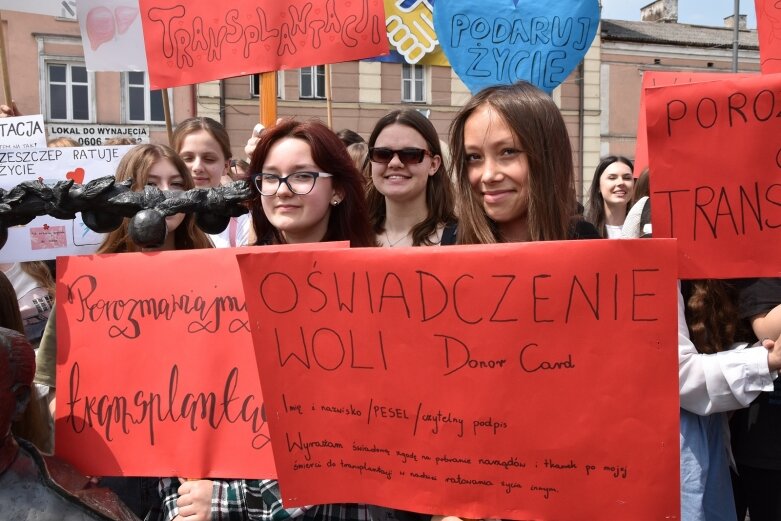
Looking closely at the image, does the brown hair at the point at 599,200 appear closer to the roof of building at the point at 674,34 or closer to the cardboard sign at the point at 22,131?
the cardboard sign at the point at 22,131

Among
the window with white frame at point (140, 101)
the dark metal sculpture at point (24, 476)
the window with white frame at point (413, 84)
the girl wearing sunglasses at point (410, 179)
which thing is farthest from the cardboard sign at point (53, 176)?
the window with white frame at point (413, 84)

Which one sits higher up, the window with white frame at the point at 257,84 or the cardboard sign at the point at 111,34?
the window with white frame at the point at 257,84

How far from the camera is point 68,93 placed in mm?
17531

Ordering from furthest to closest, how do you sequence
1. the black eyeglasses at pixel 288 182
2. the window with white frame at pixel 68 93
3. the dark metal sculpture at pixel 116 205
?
the window with white frame at pixel 68 93 < the black eyeglasses at pixel 288 182 < the dark metal sculpture at pixel 116 205

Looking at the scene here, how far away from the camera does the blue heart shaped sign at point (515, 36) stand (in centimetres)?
387

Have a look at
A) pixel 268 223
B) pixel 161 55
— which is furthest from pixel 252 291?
pixel 161 55

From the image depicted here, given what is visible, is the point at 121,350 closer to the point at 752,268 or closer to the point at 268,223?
the point at 268,223

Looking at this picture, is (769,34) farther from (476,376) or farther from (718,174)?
(476,376)

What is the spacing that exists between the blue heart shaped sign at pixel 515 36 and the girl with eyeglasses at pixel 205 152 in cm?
128

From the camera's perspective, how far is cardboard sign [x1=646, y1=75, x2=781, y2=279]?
66.7 inches

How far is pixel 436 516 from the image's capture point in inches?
57.9

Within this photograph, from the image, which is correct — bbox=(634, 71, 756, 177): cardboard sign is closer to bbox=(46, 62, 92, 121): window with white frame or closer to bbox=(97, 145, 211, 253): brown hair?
bbox=(97, 145, 211, 253): brown hair

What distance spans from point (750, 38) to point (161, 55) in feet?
92.1

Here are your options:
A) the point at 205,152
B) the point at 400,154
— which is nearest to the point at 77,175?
the point at 205,152
